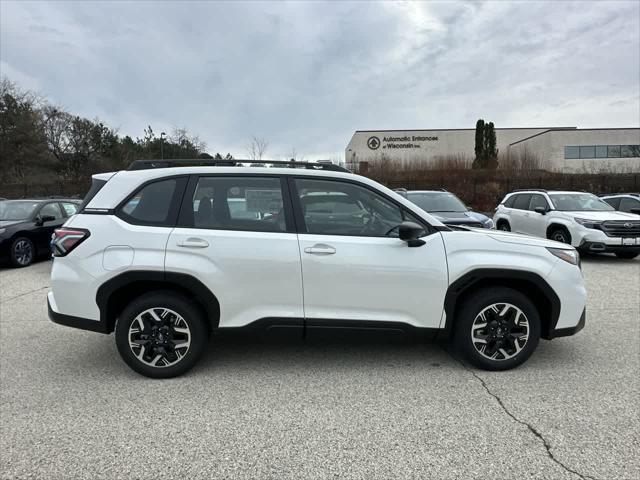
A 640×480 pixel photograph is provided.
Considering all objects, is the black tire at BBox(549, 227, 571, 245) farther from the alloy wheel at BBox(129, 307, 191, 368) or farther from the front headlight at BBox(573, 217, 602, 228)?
the alloy wheel at BBox(129, 307, 191, 368)

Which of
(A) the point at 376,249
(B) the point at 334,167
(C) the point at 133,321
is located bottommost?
(C) the point at 133,321

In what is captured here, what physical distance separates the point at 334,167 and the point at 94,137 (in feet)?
158

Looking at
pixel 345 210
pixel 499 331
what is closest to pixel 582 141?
pixel 499 331

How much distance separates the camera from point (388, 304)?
3664 millimetres

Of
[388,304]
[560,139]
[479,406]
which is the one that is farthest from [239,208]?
[560,139]

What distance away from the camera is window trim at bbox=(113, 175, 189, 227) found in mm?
3689

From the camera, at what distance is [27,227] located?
31.5 ft

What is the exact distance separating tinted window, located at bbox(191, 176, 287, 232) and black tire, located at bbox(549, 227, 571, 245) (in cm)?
888

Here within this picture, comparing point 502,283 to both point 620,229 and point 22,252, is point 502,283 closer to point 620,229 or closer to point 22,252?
point 620,229

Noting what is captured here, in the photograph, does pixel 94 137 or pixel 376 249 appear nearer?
pixel 376 249

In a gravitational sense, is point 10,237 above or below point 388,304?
above

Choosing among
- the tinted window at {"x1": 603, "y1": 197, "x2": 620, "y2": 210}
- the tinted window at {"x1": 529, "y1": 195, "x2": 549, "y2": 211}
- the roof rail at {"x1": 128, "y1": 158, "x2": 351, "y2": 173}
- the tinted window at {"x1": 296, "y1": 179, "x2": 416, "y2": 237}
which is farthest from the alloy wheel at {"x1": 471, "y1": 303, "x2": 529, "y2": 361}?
the tinted window at {"x1": 603, "y1": 197, "x2": 620, "y2": 210}

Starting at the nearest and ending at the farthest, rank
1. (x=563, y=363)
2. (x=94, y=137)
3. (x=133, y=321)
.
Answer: (x=133, y=321) < (x=563, y=363) < (x=94, y=137)

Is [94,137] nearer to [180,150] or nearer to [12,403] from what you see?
[180,150]
